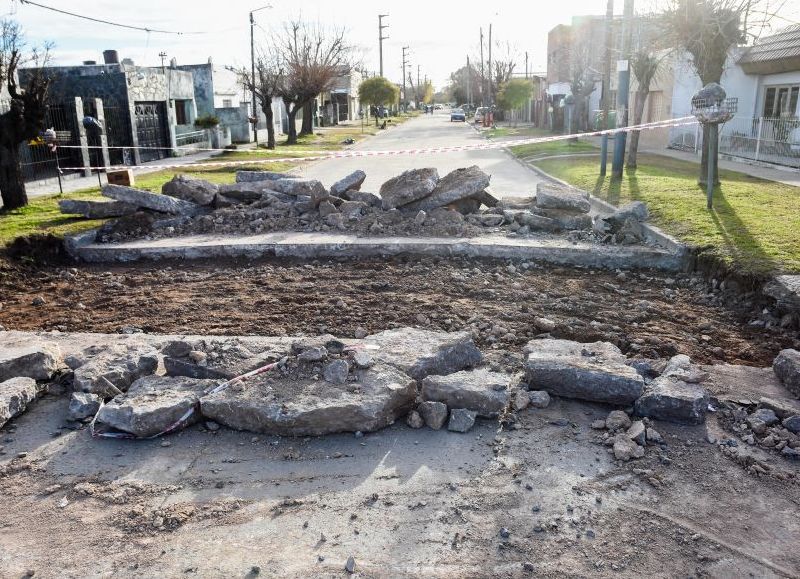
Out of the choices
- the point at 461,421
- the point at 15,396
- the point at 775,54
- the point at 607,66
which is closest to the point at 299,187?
the point at 15,396

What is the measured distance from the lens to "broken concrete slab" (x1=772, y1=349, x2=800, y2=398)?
14.6 ft

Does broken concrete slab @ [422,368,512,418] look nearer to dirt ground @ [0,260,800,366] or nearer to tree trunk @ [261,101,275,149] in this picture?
dirt ground @ [0,260,800,366]

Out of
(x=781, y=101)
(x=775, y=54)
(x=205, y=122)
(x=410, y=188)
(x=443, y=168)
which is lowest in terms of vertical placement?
(x=443, y=168)

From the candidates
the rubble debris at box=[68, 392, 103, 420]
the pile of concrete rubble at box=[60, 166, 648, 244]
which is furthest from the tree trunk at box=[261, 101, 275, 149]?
the rubble debris at box=[68, 392, 103, 420]

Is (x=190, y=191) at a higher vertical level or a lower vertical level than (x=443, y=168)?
higher

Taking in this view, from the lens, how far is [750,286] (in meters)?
6.59

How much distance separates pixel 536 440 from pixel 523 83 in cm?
4834

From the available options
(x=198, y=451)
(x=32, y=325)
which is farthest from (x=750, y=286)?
(x=32, y=325)

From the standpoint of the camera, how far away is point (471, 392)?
13.8ft

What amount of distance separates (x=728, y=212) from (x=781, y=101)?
609 inches

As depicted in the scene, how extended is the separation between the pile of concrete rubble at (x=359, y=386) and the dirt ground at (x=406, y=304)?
784mm

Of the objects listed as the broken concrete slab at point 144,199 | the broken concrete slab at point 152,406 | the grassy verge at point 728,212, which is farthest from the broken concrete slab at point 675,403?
the broken concrete slab at point 144,199

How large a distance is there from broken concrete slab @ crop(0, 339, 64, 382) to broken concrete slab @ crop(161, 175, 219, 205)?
248 inches

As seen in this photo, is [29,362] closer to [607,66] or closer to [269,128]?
[607,66]
